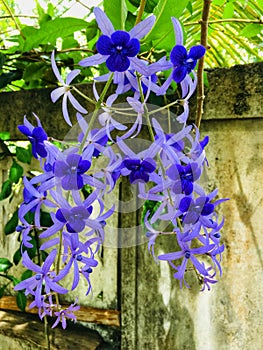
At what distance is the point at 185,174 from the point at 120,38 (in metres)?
0.16

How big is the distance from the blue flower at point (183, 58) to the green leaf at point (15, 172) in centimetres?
85

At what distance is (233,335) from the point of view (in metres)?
1.08

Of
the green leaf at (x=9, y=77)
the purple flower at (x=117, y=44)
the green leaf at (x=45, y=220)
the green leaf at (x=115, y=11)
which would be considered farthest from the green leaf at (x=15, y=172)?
the purple flower at (x=117, y=44)

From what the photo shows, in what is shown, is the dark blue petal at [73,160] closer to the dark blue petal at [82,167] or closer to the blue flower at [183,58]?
the dark blue petal at [82,167]

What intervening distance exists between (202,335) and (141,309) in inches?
6.7

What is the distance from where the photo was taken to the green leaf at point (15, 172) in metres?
1.23

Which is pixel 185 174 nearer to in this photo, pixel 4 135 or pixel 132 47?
pixel 132 47

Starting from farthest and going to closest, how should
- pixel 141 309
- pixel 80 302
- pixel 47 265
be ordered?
pixel 80 302, pixel 141 309, pixel 47 265

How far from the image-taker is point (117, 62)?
0.44 m

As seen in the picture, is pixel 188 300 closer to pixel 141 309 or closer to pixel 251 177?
pixel 141 309

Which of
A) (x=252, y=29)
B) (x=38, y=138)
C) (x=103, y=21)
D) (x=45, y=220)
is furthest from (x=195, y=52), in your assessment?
(x=45, y=220)

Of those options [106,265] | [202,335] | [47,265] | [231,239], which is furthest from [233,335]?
[47,265]

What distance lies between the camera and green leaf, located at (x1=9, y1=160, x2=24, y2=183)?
4.04 ft

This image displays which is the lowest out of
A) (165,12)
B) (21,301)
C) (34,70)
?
(21,301)
